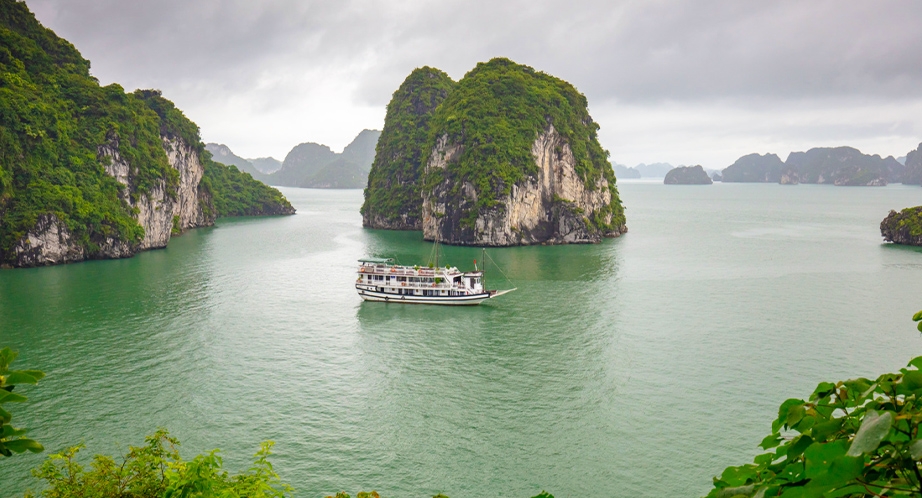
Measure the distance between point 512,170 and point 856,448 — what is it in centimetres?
6823

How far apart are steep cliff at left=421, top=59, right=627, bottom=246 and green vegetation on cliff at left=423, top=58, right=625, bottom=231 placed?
0.14 metres

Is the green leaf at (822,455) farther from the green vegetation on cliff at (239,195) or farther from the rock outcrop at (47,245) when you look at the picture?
the green vegetation on cliff at (239,195)

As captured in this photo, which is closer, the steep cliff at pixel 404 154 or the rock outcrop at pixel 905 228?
the rock outcrop at pixel 905 228

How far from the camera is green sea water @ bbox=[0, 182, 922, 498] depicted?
1875 centimetres

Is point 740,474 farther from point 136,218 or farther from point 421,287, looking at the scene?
point 136,218

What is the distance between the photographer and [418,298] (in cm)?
4050

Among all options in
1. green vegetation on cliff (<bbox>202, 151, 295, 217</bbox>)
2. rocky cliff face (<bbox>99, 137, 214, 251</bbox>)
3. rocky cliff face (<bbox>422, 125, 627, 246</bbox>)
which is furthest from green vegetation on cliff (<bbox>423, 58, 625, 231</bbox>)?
green vegetation on cliff (<bbox>202, 151, 295, 217</bbox>)

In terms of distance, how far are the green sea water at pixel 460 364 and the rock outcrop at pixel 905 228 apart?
40.8 ft

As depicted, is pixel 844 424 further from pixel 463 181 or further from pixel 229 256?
pixel 463 181

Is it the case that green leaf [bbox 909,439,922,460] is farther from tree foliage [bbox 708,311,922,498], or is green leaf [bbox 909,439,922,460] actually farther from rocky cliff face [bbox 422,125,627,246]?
rocky cliff face [bbox 422,125,627,246]

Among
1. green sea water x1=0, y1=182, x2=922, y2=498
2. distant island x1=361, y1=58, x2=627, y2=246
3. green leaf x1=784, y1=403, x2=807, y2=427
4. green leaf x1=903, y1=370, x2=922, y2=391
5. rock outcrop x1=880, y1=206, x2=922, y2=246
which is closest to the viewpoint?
green leaf x1=903, y1=370, x2=922, y2=391

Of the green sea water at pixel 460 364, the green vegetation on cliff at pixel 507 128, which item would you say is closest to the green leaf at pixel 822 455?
the green sea water at pixel 460 364

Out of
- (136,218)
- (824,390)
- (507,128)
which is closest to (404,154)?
(507,128)

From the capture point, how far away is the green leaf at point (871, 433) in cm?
187
